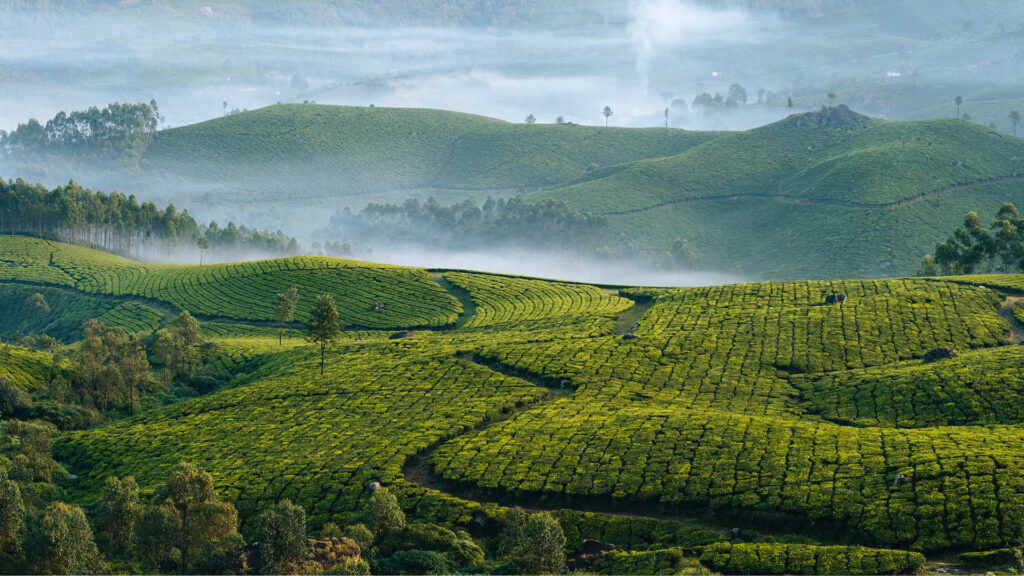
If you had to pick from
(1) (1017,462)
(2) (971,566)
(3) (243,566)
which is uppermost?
(1) (1017,462)

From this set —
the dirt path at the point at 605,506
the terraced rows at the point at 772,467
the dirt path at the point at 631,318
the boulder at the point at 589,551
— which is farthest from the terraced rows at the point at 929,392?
the boulder at the point at 589,551

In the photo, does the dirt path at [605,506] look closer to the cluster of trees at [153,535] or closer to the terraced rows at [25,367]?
the cluster of trees at [153,535]

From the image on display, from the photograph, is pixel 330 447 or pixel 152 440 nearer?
pixel 330 447

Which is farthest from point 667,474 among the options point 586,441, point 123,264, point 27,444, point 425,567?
point 123,264

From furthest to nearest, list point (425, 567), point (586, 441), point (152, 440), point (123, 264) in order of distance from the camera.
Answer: point (123, 264) < point (152, 440) < point (586, 441) < point (425, 567)

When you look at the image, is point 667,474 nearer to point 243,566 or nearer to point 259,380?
point 243,566

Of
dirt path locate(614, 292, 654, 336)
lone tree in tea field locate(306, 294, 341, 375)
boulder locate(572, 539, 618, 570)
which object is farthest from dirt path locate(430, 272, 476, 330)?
boulder locate(572, 539, 618, 570)

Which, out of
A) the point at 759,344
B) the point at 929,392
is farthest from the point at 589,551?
the point at 759,344
